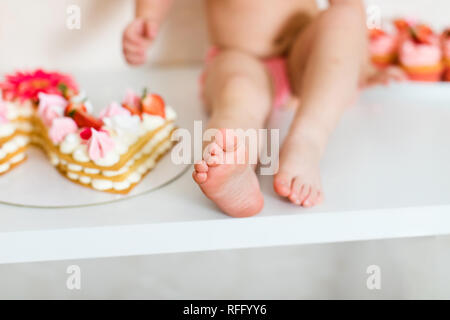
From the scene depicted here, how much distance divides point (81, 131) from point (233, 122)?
0.71ft

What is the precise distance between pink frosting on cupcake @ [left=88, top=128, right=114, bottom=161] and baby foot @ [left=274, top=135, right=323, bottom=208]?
233 mm

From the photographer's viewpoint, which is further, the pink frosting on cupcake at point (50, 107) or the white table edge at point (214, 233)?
the pink frosting on cupcake at point (50, 107)

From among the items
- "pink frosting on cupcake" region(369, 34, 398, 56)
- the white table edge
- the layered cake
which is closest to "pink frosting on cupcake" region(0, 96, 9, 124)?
the layered cake

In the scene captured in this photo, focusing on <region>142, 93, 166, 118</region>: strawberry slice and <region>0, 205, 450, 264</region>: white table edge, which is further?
<region>142, 93, 166, 118</region>: strawberry slice

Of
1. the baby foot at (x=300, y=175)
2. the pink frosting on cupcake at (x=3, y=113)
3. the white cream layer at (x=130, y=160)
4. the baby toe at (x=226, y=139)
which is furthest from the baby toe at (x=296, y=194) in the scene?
the pink frosting on cupcake at (x=3, y=113)

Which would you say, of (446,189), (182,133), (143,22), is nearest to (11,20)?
(143,22)

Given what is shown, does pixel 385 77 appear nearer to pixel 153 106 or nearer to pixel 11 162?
pixel 153 106

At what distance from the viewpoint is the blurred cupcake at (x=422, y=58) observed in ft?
3.44

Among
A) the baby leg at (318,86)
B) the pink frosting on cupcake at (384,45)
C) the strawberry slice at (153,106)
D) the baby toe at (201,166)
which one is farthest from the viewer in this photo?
the pink frosting on cupcake at (384,45)

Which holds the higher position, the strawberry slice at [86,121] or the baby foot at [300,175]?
the strawberry slice at [86,121]

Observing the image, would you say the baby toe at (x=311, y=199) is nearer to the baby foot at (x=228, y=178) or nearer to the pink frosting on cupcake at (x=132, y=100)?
the baby foot at (x=228, y=178)

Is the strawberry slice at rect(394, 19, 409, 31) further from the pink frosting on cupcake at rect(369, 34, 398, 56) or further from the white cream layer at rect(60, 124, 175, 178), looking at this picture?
the white cream layer at rect(60, 124, 175, 178)

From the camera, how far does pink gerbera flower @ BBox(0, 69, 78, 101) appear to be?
0.84 meters

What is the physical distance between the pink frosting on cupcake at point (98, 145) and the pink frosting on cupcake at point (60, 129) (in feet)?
0.19
